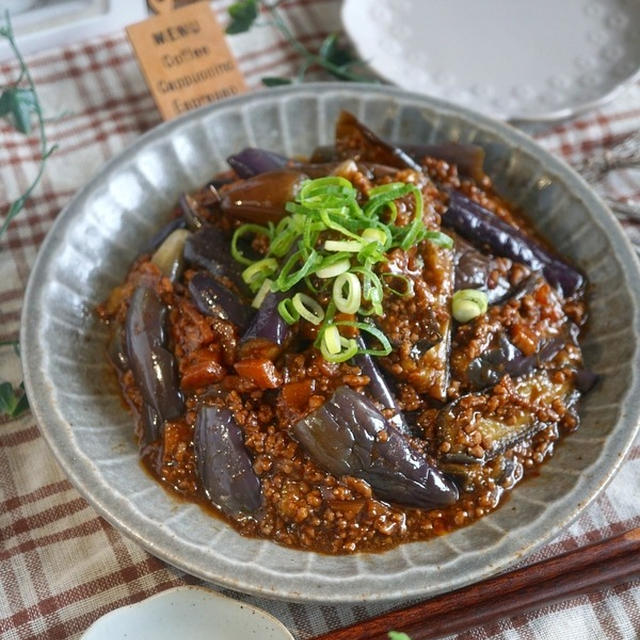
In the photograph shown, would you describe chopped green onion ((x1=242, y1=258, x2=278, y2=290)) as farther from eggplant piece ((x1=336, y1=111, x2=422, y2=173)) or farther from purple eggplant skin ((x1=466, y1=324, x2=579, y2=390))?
purple eggplant skin ((x1=466, y1=324, x2=579, y2=390))

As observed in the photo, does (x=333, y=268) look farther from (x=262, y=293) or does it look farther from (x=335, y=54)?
(x=335, y=54)

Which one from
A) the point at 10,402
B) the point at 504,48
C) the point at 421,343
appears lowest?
the point at 10,402

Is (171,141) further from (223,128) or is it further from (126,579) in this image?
(126,579)

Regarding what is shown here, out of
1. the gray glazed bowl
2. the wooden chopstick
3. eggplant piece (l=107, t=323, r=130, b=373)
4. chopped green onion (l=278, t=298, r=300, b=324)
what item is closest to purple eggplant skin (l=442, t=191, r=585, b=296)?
the gray glazed bowl

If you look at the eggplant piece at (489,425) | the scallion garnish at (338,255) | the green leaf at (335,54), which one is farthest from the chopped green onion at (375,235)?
the green leaf at (335,54)

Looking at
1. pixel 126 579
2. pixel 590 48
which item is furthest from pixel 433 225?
pixel 590 48

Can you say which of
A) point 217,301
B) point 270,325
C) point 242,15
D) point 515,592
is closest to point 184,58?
point 242,15

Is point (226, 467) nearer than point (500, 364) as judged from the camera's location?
Yes

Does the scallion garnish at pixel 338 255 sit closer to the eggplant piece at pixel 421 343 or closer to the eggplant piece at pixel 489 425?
the eggplant piece at pixel 421 343
